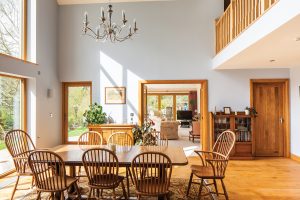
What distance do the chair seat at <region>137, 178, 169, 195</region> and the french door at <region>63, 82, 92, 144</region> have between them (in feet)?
14.3

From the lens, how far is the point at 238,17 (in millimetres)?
4262

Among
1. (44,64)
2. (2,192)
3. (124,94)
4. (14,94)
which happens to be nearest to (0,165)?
(2,192)

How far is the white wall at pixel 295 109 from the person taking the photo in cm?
570

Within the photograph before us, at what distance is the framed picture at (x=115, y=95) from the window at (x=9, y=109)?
2.13m

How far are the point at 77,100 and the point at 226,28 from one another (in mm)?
4644

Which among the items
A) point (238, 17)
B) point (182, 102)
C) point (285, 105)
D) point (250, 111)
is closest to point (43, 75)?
point (238, 17)

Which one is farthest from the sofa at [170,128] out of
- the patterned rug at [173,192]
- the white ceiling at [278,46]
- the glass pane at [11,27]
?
the glass pane at [11,27]

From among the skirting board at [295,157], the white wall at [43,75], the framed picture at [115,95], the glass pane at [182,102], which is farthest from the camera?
the glass pane at [182,102]

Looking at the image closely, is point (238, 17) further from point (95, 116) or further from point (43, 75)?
point (43, 75)

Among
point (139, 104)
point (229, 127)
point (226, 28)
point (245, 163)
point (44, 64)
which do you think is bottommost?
point (245, 163)

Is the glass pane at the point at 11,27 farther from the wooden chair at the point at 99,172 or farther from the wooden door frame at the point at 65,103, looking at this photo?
the wooden chair at the point at 99,172

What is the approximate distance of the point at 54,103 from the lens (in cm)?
637

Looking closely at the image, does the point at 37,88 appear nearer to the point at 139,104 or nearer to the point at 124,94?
the point at 124,94

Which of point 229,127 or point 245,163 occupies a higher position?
point 229,127
